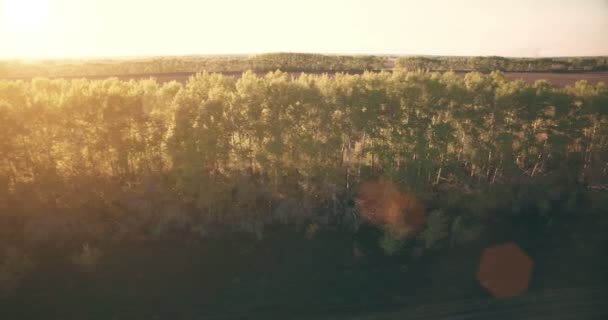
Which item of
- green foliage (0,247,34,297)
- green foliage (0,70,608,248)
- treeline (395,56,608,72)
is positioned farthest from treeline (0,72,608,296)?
treeline (395,56,608,72)

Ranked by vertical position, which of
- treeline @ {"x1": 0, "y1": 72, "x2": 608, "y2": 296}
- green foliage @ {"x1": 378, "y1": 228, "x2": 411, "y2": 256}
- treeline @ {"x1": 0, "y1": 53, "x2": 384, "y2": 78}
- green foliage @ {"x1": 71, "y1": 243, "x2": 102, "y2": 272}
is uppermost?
treeline @ {"x1": 0, "y1": 53, "x2": 384, "y2": 78}

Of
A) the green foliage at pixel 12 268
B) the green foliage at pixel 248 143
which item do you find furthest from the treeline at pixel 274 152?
the green foliage at pixel 12 268

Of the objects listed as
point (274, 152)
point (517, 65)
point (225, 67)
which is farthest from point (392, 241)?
point (517, 65)

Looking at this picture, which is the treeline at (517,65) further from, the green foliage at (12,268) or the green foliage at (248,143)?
the green foliage at (12,268)

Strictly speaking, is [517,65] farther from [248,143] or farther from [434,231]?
[248,143]

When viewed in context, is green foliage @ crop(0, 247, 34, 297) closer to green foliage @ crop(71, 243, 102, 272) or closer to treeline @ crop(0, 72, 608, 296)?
treeline @ crop(0, 72, 608, 296)

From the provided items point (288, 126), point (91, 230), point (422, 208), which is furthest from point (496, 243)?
point (91, 230)

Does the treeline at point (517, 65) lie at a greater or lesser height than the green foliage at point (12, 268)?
greater

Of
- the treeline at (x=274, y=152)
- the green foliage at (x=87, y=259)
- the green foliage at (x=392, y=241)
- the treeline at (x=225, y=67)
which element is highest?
the treeline at (x=225, y=67)
